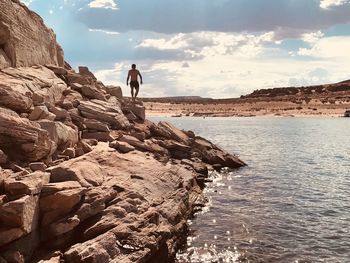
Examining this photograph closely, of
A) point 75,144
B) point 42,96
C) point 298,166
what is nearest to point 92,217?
point 75,144

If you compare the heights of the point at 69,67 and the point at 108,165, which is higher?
the point at 69,67

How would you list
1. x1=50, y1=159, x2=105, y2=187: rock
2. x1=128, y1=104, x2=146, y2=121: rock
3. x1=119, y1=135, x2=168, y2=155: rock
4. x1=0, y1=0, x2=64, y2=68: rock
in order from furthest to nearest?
x1=128, y1=104, x2=146, y2=121: rock → x1=119, y1=135, x2=168, y2=155: rock → x1=0, y1=0, x2=64, y2=68: rock → x1=50, y1=159, x2=105, y2=187: rock

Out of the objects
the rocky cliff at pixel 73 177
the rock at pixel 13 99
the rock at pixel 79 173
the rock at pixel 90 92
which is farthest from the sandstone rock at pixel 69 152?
the rock at pixel 90 92

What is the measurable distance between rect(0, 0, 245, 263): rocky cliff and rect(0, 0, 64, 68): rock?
2.5 inches

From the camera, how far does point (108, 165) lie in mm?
18141

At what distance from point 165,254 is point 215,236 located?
11.1ft

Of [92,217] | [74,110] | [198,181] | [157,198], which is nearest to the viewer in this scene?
[92,217]

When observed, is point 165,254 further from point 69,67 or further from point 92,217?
point 69,67

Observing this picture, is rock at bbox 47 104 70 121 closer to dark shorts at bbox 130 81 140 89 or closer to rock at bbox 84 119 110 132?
rock at bbox 84 119 110 132

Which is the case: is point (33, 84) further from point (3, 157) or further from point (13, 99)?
point (3, 157)

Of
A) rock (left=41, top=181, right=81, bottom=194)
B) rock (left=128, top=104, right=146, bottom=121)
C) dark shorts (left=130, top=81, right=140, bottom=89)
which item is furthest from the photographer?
dark shorts (left=130, top=81, right=140, bottom=89)

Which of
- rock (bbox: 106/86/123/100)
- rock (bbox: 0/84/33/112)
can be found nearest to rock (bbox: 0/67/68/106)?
rock (bbox: 0/84/33/112)

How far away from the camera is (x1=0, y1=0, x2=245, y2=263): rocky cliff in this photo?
1287 centimetres

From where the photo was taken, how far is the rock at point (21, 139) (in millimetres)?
14539
